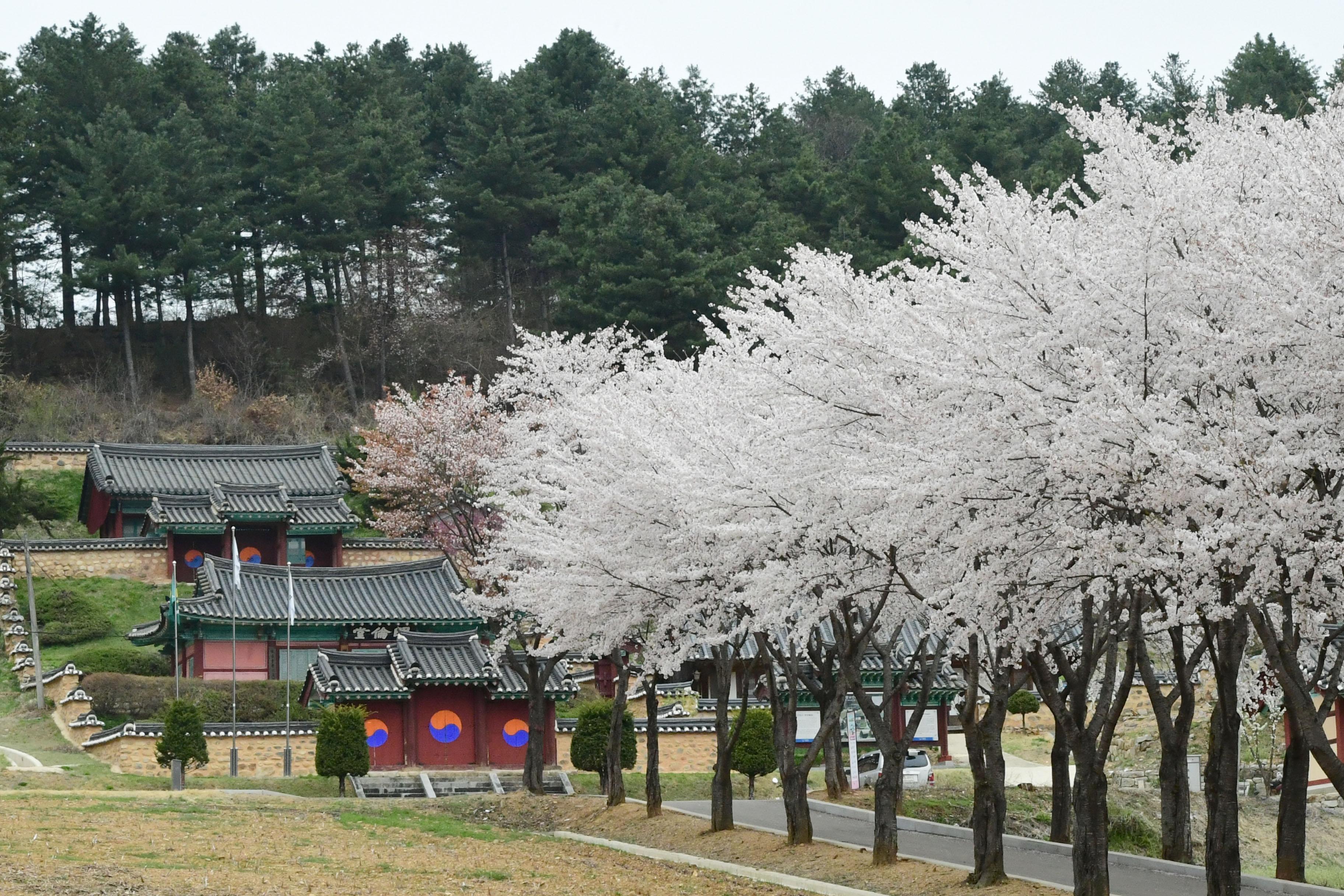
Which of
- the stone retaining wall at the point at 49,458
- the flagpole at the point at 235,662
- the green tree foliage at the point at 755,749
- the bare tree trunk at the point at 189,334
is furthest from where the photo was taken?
the bare tree trunk at the point at 189,334

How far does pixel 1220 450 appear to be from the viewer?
34.0 feet

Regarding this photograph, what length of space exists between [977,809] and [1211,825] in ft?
8.65

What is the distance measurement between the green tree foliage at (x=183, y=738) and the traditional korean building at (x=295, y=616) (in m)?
7.42

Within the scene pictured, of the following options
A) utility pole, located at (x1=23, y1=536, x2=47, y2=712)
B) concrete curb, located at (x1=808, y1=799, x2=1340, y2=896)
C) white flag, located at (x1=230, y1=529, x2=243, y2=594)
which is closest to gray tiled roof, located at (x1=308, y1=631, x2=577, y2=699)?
white flag, located at (x1=230, y1=529, x2=243, y2=594)

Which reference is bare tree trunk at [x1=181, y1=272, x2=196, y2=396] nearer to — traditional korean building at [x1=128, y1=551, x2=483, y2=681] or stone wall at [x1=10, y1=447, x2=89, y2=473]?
stone wall at [x1=10, y1=447, x2=89, y2=473]

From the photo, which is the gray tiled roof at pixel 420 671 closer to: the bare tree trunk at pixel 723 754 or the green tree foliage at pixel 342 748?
the green tree foliage at pixel 342 748

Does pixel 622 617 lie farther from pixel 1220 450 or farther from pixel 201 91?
pixel 201 91

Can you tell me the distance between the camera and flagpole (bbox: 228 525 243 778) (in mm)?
32812

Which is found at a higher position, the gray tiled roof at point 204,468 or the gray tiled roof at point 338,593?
the gray tiled roof at point 204,468

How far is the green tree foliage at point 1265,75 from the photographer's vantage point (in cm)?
5431

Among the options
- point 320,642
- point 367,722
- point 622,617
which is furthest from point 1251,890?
point 320,642

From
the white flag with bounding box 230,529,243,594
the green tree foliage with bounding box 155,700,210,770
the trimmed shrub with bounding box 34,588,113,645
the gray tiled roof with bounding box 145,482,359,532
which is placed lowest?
the green tree foliage with bounding box 155,700,210,770

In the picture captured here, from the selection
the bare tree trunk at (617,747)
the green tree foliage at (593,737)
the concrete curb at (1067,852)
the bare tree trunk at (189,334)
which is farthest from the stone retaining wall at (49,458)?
the concrete curb at (1067,852)

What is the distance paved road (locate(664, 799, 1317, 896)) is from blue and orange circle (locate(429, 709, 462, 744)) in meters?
9.90
